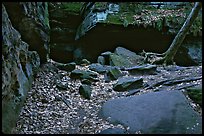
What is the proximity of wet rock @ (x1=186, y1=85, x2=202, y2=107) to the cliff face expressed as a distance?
4470 millimetres

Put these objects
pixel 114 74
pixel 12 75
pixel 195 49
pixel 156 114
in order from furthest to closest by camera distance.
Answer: pixel 195 49, pixel 114 74, pixel 12 75, pixel 156 114

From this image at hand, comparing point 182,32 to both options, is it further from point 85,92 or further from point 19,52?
point 19,52

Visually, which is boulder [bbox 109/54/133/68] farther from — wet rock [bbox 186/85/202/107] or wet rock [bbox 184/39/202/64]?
wet rock [bbox 186/85/202/107]

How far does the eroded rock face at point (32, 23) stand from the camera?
28.8 feet

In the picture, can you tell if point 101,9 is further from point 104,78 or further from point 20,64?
point 20,64

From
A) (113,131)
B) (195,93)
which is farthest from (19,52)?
(195,93)

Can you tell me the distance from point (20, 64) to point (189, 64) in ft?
38.4

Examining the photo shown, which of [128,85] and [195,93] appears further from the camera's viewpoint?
[128,85]

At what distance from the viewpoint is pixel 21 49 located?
791cm

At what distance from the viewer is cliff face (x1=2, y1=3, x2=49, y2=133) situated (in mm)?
6051

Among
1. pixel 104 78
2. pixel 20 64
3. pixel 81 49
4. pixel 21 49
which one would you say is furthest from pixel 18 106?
pixel 81 49

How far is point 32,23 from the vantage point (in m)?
9.36

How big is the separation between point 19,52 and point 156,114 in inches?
165

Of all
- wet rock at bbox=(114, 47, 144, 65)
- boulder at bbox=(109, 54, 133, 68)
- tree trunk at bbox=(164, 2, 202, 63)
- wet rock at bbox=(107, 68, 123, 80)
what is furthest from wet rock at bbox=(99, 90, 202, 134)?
wet rock at bbox=(114, 47, 144, 65)
